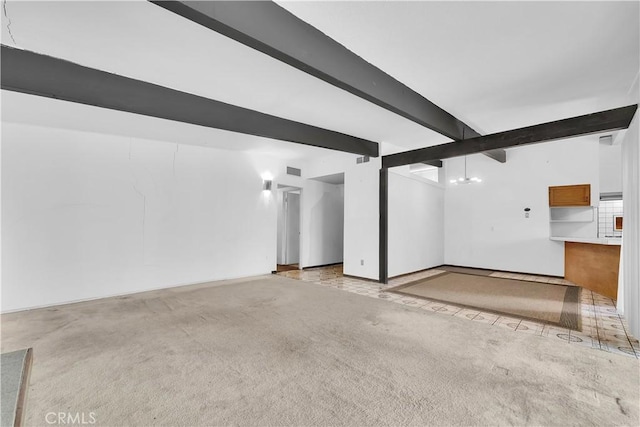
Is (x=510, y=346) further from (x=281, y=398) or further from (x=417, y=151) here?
(x=417, y=151)

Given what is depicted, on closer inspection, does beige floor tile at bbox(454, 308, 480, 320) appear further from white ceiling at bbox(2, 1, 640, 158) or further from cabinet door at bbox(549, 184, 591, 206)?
cabinet door at bbox(549, 184, 591, 206)

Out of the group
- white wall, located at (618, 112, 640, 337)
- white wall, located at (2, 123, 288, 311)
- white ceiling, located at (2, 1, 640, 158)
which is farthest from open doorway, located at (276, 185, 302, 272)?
white wall, located at (618, 112, 640, 337)

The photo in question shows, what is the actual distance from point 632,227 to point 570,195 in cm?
378

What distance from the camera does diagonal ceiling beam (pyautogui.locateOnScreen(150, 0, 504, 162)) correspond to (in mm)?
1664

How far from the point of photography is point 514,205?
698cm

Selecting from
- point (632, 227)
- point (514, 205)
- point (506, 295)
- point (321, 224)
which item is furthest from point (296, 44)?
point (514, 205)

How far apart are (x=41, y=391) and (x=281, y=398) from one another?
66.7 inches

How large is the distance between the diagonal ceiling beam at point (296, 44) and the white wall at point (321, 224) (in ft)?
14.5

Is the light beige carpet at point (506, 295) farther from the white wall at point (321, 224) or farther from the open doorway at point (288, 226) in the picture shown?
the open doorway at point (288, 226)

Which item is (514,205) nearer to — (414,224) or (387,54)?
(414,224)

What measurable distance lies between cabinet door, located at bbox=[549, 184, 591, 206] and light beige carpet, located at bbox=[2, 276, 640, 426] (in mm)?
4883

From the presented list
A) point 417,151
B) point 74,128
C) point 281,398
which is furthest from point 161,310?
point 417,151

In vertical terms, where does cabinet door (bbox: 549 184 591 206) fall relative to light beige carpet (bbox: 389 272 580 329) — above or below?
above

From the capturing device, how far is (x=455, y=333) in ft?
9.99
